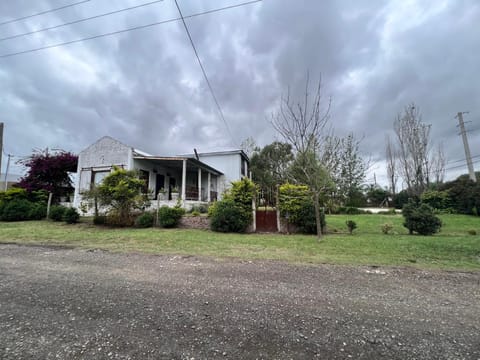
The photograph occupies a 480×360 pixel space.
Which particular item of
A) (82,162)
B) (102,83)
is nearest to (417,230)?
(102,83)

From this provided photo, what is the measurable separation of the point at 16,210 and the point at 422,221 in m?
20.3

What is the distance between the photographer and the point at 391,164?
24062 mm

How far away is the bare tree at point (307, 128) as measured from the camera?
7.96 meters

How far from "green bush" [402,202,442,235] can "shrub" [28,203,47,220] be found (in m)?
19.1

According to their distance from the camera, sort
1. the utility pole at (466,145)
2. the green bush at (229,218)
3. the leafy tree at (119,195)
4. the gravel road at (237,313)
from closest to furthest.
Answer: the gravel road at (237,313)
the green bush at (229,218)
the leafy tree at (119,195)
the utility pole at (466,145)

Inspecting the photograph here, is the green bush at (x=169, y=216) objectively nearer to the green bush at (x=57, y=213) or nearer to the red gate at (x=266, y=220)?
the red gate at (x=266, y=220)

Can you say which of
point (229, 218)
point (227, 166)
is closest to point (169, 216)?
point (229, 218)

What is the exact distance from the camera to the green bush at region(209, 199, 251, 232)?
912 cm

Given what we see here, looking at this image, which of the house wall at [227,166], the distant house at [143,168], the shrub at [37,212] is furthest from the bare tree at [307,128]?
the shrub at [37,212]

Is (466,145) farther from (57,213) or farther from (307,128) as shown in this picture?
(57,213)

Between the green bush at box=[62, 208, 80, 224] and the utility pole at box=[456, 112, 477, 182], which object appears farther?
the utility pole at box=[456, 112, 477, 182]

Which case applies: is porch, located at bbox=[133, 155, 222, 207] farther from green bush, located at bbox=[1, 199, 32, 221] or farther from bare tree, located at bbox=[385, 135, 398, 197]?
bare tree, located at bbox=[385, 135, 398, 197]

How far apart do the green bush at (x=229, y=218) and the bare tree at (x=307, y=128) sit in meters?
3.14

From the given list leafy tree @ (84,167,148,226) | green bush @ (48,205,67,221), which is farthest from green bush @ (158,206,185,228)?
green bush @ (48,205,67,221)
